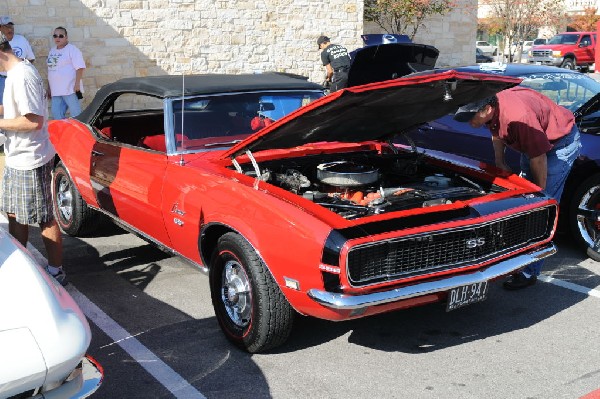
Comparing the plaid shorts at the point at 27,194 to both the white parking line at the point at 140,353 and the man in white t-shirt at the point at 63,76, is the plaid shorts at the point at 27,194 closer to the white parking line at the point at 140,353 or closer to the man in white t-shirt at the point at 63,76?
the white parking line at the point at 140,353

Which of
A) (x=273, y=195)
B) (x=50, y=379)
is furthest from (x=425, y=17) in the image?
(x=50, y=379)

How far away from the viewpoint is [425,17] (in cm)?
1970

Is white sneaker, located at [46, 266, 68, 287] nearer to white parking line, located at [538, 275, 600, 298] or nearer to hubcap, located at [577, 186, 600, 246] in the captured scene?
white parking line, located at [538, 275, 600, 298]

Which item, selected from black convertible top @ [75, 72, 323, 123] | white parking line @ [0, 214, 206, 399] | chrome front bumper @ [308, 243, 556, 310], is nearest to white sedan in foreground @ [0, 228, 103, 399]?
white parking line @ [0, 214, 206, 399]

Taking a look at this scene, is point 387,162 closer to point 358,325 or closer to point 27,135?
point 358,325

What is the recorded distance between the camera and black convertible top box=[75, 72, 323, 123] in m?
5.11

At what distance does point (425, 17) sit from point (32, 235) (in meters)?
15.5

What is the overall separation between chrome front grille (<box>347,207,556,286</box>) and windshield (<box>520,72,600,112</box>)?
7.95ft

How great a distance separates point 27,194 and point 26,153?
0.93ft

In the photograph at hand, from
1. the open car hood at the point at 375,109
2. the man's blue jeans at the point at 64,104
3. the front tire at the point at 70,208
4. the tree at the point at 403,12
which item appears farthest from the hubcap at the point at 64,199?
the tree at the point at 403,12

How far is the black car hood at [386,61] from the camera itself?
805 centimetres

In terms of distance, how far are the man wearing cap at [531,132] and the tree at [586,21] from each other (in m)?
41.6

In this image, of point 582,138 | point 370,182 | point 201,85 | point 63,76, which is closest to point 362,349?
point 370,182

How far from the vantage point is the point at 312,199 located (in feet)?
13.5
